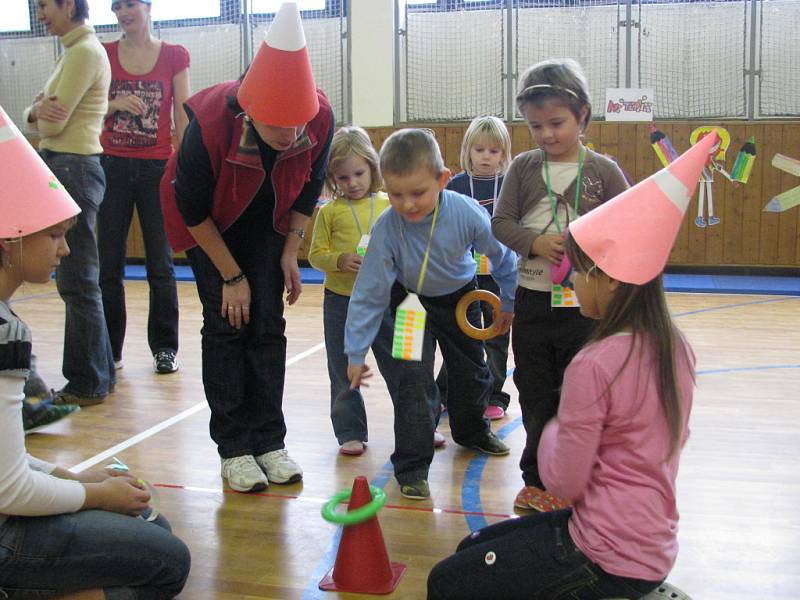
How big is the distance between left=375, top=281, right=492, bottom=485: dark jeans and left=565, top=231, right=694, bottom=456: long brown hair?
95cm

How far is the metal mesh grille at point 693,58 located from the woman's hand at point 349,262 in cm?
607

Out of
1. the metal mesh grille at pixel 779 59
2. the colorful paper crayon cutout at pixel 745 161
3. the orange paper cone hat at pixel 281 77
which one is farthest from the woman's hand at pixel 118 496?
the metal mesh grille at pixel 779 59

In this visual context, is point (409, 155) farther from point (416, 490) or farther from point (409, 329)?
point (416, 490)

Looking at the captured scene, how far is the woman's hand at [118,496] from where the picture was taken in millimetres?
1773

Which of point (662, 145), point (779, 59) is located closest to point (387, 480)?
→ point (662, 145)

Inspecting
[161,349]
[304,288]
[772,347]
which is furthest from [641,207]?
[304,288]

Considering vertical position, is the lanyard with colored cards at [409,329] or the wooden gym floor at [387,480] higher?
the lanyard with colored cards at [409,329]

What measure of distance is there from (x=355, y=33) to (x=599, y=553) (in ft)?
25.1

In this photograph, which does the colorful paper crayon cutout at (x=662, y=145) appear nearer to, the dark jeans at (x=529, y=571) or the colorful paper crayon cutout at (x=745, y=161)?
the colorful paper crayon cutout at (x=745, y=161)

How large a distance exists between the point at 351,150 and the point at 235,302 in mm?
731

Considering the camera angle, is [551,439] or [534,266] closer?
[551,439]

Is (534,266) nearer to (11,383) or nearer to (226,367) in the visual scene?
(226,367)

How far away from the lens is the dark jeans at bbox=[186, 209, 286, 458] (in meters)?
2.58

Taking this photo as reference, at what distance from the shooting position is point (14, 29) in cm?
944
